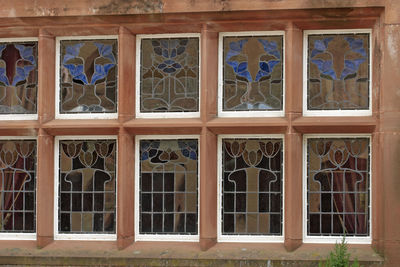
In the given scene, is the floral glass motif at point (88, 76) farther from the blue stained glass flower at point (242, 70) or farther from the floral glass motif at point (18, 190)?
the blue stained glass flower at point (242, 70)

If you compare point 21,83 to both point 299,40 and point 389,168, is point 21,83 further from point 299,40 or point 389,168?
point 389,168

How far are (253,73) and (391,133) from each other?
126 centimetres

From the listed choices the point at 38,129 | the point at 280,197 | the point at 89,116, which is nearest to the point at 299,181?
the point at 280,197

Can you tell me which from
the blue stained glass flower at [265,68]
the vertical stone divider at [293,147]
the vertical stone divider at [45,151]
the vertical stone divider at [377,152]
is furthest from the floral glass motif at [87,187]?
the vertical stone divider at [377,152]

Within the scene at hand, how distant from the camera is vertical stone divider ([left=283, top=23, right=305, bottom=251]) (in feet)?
18.7

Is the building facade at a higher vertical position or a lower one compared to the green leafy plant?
higher

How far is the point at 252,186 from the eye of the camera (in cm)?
589

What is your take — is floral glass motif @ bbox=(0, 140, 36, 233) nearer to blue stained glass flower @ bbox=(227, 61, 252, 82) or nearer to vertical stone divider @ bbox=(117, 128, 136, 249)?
vertical stone divider @ bbox=(117, 128, 136, 249)

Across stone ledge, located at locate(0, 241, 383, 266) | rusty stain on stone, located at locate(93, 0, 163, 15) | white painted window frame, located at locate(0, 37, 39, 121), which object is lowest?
stone ledge, located at locate(0, 241, 383, 266)

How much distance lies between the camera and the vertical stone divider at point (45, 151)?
236 inches

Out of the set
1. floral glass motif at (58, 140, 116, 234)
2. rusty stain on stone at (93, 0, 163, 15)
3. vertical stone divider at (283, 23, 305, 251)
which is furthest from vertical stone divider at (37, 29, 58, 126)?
vertical stone divider at (283, 23, 305, 251)

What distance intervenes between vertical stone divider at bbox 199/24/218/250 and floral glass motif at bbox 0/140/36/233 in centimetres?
153

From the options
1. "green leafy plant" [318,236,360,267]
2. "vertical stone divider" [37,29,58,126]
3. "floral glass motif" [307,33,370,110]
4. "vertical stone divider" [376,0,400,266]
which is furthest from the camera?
"vertical stone divider" [37,29,58,126]

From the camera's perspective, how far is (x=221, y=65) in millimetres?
5957
